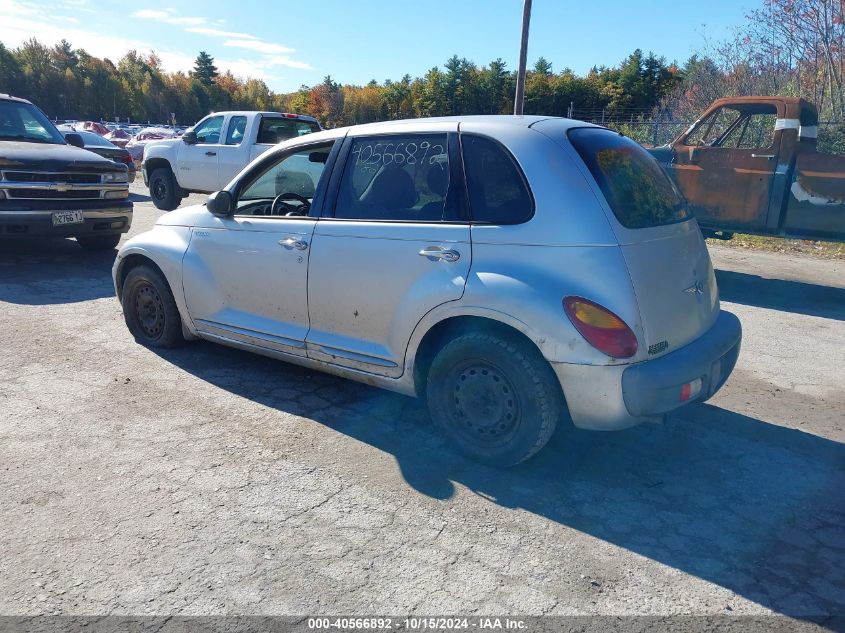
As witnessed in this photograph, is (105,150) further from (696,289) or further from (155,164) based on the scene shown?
(696,289)

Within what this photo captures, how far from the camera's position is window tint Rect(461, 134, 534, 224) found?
345 centimetres

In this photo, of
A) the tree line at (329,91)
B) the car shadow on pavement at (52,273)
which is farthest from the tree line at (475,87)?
the car shadow on pavement at (52,273)

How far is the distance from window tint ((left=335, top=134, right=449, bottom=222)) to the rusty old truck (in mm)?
4765

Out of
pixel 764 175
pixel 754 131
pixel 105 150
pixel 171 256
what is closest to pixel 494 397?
pixel 171 256

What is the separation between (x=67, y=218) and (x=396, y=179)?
18.5ft

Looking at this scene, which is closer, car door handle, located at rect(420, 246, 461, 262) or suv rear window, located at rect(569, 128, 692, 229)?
suv rear window, located at rect(569, 128, 692, 229)

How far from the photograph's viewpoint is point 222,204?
4.62m

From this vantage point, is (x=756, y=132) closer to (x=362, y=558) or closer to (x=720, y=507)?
(x=720, y=507)

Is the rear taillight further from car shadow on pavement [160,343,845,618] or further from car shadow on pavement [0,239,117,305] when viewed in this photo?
car shadow on pavement [0,239,117,305]

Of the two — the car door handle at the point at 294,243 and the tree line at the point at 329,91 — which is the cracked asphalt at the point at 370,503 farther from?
the tree line at the point at 329,91

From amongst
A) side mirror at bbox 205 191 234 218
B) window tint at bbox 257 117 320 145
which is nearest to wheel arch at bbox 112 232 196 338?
side mirror at bbox 205 191 234 218

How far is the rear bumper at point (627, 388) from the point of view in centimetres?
315

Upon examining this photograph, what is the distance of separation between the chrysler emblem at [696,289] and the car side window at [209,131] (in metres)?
10.8

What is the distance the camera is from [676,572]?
108 inches
